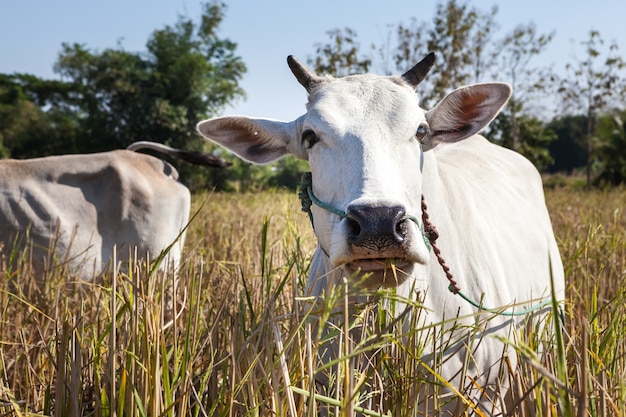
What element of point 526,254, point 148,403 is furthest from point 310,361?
point 526,254

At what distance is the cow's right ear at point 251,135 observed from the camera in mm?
2867

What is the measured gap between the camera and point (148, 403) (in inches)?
66.1

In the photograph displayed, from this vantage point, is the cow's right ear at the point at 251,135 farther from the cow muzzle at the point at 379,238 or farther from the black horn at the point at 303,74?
the cow muzzle at the point at 379,238

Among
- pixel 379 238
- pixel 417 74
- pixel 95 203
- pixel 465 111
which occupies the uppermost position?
pixel 417 74

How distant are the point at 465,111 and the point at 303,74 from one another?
2.42ft

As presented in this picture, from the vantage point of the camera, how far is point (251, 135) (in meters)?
2.97

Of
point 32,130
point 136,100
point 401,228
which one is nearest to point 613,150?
point 136,100

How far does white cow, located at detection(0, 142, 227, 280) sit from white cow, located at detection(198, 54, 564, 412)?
11.0 feet

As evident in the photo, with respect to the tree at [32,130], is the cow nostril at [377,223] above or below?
below

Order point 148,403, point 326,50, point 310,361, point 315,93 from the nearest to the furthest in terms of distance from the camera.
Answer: point 310,361
point 148,403
point 315,93
point 326,50

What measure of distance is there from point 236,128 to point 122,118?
26157 millimetres

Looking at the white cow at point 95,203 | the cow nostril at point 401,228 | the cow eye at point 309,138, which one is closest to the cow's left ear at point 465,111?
the cow eye at point 309,138

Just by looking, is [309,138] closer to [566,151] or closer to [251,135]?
[251,135]

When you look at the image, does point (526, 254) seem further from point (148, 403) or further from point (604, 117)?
point (604, 117)
